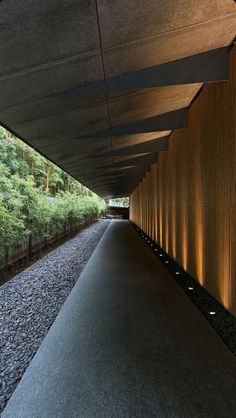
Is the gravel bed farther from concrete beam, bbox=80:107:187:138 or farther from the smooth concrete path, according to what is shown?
concrete beam, bbox=80:107:187:138

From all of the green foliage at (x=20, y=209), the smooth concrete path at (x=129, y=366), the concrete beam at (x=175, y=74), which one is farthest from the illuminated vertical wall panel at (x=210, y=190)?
the green foliage at (x=20, y=209)

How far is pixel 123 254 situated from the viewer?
314 inches

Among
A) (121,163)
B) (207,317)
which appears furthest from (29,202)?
(207,317)

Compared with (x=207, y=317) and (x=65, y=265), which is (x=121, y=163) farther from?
(x=207, y=317)

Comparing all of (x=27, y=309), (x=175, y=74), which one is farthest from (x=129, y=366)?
(x=175, y=74)

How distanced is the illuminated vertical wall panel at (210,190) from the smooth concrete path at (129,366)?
2.05 feet

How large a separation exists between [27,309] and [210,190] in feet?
9.36

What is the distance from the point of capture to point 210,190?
385 centimetres

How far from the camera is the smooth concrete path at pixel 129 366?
5.82ft

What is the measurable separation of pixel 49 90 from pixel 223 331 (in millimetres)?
3031

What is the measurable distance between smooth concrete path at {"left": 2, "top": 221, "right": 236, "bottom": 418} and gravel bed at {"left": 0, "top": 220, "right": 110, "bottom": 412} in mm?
115

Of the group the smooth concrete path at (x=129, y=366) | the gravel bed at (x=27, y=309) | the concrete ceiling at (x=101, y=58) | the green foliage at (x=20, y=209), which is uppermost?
the concrete ceiling at (x=101, y=58)

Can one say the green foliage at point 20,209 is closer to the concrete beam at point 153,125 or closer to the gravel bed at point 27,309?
the gravel bed at point 27,309

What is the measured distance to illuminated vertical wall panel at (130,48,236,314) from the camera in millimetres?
3105
